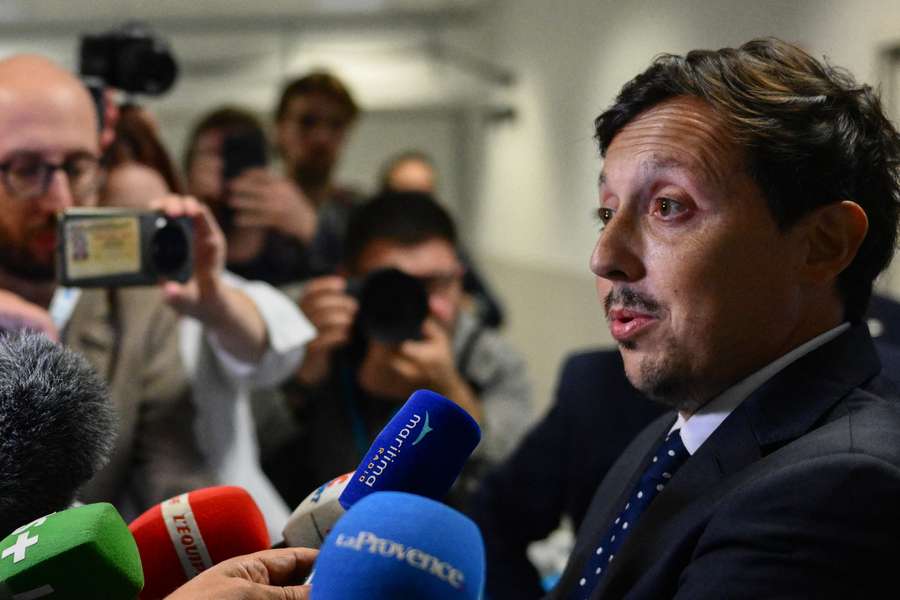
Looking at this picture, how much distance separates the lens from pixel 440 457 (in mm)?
875

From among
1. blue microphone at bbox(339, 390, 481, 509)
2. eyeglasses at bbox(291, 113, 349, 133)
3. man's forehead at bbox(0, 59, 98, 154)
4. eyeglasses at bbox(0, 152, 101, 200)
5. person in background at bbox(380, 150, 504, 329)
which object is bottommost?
person in background at bbox(380, 150, 504, 329)

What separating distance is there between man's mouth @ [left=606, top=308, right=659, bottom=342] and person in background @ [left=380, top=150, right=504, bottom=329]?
2853mm

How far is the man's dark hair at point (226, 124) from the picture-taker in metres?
2.74

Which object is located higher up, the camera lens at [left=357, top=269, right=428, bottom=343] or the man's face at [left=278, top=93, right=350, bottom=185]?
the man's face at [left=278, top=93, right=350, bottom=185]

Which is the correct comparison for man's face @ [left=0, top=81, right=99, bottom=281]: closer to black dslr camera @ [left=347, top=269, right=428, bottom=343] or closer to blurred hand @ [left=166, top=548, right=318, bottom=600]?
black dslr camera @ [left=347, top=269, right=428, bottom=343]

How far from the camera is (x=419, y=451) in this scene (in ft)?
2.84

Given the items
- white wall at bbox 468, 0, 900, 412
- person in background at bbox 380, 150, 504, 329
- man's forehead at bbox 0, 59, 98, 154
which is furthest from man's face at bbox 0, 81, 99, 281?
person in background at bbox 380, 150, 504, 329

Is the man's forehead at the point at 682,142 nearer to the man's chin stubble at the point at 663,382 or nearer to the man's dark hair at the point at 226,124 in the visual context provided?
the man's chin stubble at the point at 663,382

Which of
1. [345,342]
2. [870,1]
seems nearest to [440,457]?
[345,342]

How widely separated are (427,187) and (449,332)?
9.50 feet

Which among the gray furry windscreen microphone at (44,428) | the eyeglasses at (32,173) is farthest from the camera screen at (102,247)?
the gray furry windscreen microphone at (44,428)

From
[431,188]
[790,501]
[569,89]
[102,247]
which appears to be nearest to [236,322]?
[102,247]

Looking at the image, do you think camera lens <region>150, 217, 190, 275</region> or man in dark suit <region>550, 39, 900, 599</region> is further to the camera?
camera lens <region>150, 217, 190, 275</region>

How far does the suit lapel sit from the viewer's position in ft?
3.03
